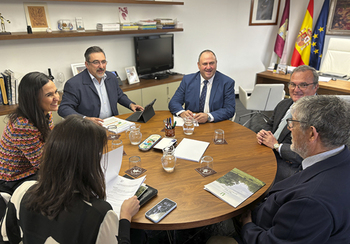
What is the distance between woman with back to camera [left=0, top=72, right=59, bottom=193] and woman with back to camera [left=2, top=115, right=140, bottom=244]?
74 centimetres

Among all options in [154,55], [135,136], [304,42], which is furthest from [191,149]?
[304,42]

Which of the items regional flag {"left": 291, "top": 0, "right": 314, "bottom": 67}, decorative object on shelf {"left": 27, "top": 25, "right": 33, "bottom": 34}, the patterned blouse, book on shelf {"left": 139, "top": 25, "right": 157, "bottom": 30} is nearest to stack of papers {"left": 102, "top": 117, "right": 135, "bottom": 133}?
the patterned blouse

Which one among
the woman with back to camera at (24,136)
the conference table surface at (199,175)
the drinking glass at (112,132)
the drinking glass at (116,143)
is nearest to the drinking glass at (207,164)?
the conference table surface at (199,175)

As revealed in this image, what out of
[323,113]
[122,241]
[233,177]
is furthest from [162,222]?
[323,113]

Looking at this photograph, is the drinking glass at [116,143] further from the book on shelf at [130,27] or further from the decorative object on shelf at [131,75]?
the book on shelf at [130,27]

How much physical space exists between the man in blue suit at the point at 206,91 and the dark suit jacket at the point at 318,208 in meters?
1.42

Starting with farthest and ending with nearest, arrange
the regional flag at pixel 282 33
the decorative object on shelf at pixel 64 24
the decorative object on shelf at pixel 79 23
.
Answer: the regional flag at pixel 282 33
the decorative object on shelf at pixel 79 23
the decorative object on shelf at pixel 64 24

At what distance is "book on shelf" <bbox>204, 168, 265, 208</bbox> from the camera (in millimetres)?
1312

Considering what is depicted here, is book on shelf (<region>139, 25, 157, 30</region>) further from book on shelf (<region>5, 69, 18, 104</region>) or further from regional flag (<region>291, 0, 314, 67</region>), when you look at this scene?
regional flag (<region>291, 0, 314, 67</region>)

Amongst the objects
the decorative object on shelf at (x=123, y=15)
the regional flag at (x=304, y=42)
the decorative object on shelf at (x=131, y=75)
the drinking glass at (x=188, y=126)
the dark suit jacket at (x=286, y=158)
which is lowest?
the dark suit jacket at (x=286, y=158)

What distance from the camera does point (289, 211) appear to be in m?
0.99

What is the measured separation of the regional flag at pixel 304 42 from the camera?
4.98m

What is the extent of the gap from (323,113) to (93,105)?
2.18m

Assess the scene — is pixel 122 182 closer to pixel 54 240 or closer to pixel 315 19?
pixel 54 240
